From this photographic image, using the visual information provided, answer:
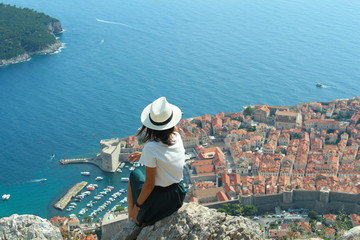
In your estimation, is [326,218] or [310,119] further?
[310,119]

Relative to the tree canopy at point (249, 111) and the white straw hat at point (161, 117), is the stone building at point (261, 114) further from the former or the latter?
the white straw hat at point (161, 117)

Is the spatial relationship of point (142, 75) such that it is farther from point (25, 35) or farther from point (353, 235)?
point (353, 235)

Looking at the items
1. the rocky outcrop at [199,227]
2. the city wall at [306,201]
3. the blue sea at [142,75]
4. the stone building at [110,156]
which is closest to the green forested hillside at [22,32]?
the blue sea at [142,75]

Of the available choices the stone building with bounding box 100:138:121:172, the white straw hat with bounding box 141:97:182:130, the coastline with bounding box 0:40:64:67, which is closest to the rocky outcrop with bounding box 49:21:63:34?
the coastline with bounding box 0:40:64:67

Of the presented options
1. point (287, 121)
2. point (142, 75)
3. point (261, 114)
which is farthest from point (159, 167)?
point (142, 75)

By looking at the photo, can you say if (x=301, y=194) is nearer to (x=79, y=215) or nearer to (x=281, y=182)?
(x=281, y=182)

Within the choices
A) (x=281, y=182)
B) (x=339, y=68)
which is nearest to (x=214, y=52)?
(x=339, y=68)

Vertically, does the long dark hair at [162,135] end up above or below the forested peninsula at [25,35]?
above
